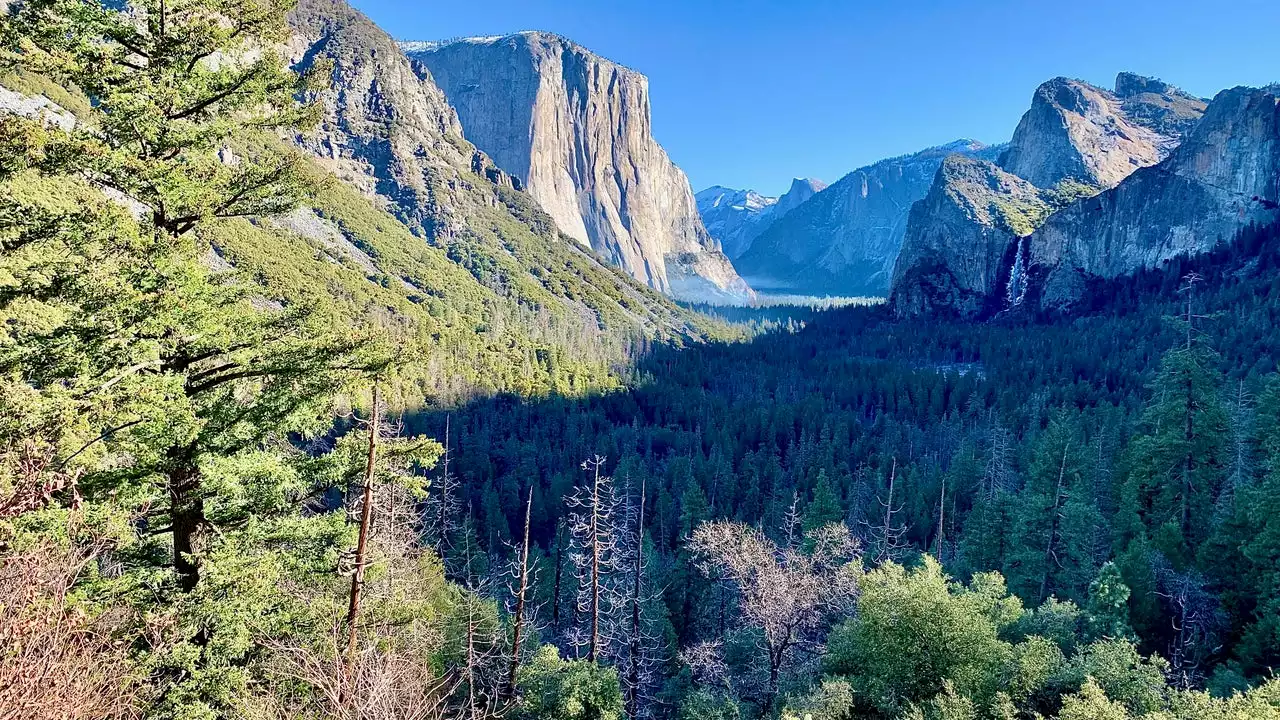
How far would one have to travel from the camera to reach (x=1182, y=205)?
13150 cm

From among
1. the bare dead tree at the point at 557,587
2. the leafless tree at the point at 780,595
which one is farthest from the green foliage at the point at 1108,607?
the bare dead tree at the point at 557,587

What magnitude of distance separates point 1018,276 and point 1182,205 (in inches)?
1625

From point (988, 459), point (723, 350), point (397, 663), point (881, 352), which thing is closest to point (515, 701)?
point (397, 663)

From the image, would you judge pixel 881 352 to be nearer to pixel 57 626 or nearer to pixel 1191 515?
pixel 1191 515

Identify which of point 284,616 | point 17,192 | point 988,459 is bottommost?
point 988,459

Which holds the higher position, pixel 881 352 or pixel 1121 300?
pixel 1121 300

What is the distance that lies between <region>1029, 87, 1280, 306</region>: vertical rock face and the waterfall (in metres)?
6.60

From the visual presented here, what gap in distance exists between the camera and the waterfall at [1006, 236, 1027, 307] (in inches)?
6614

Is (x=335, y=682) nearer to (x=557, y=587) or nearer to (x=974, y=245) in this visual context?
(x=557, y=587)

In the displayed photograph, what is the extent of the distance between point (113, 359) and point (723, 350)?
165842 mm

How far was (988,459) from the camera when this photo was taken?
64.8m

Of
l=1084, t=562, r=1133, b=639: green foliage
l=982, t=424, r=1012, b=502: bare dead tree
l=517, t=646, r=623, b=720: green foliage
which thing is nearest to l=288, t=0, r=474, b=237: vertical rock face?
l=982, t=424, r=1012, b=502: bare dead tree

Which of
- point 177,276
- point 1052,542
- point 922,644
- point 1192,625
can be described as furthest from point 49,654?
point 1052,542

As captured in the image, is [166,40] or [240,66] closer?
[166,40]
